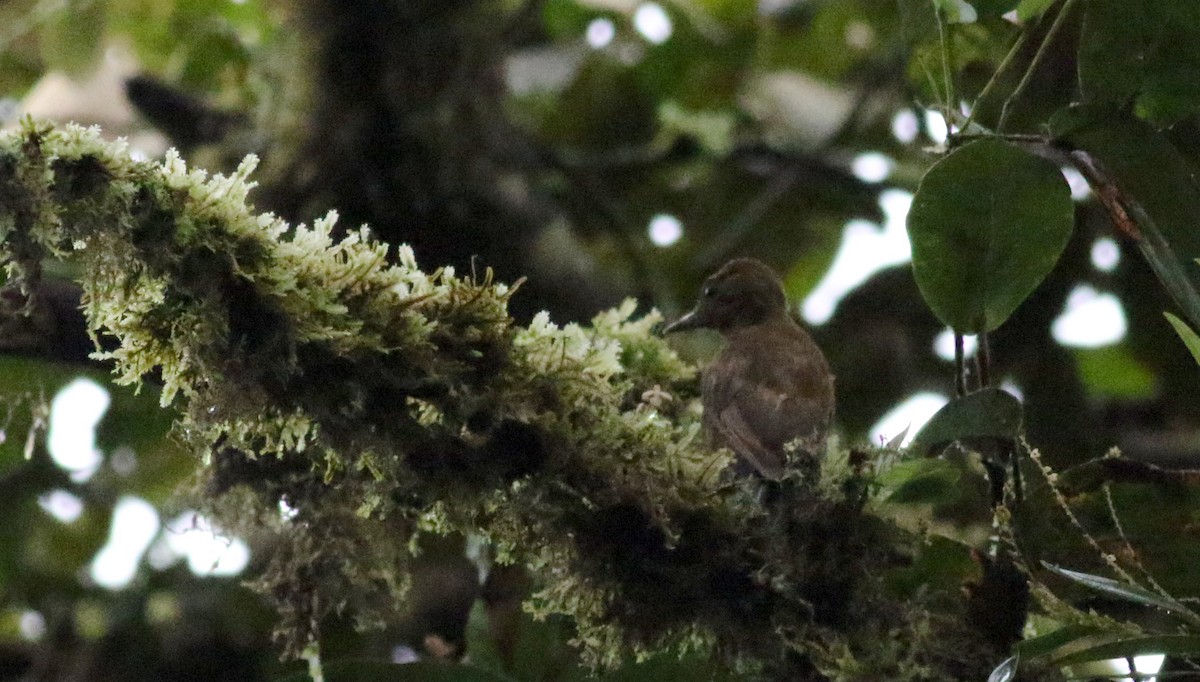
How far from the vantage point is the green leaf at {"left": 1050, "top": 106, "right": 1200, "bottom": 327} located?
6.79 feet

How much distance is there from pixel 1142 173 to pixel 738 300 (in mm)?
1702

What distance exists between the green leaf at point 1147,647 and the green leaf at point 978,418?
330 mm

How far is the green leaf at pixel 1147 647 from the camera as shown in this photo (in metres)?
1.82

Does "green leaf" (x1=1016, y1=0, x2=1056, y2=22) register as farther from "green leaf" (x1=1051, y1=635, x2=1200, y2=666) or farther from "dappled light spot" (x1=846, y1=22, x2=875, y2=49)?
"dappled light spot" (x1=846, y1=22, x2=875, y2=49)

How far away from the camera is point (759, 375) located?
3043 mm

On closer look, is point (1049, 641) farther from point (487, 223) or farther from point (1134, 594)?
point (487, 223)

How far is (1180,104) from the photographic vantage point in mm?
2150

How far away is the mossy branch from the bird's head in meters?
1.37

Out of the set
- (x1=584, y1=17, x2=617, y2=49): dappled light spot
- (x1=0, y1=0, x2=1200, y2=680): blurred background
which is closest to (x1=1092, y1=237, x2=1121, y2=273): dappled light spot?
(x1=0, y1=0, x2=1200, y2=680): blurred background

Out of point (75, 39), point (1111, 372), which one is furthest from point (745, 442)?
point (75, 39)

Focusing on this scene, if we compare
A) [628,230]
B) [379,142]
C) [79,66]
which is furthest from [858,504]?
[79,66]

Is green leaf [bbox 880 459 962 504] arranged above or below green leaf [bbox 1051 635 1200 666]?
above

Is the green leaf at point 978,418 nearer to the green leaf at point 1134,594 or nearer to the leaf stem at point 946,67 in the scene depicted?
the green leaf at point 1134,594

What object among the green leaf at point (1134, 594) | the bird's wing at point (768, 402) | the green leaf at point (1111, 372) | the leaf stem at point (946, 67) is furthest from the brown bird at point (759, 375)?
the green leaf at point (1111, 372)
